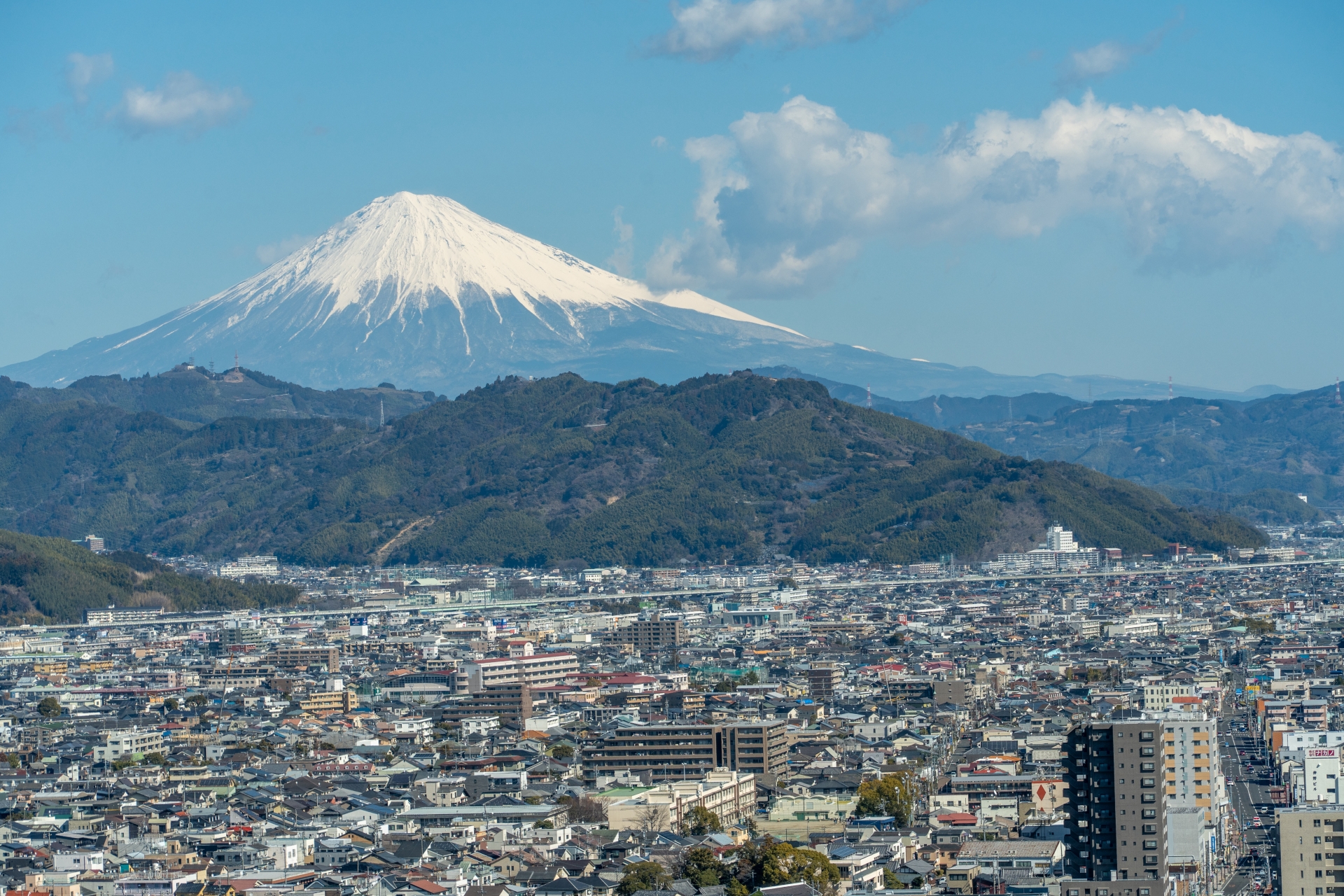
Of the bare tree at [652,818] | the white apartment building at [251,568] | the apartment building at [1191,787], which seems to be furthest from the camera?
the white apartment building at [251,568]

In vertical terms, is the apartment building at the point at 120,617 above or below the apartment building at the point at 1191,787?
above

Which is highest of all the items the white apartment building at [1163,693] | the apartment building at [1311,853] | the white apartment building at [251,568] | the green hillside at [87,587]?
the white apartment building at [251,568]

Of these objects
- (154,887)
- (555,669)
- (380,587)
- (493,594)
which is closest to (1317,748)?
(154,887)

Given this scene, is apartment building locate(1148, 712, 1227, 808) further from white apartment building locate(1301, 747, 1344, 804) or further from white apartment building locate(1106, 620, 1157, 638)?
white apartment building locate(1106, 620, 1157, 638)

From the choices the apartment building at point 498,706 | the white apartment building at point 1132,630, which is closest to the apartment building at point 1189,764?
the apartment building at point 498,706

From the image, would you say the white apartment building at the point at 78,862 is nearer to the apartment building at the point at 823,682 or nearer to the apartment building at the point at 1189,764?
the apartment building at the point at 1189,764

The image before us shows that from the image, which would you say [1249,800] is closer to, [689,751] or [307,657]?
[689,751]

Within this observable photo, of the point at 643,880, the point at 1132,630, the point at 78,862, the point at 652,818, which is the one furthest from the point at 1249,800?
the point at 1132,630

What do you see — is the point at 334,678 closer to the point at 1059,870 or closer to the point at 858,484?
the point at 1059,870
